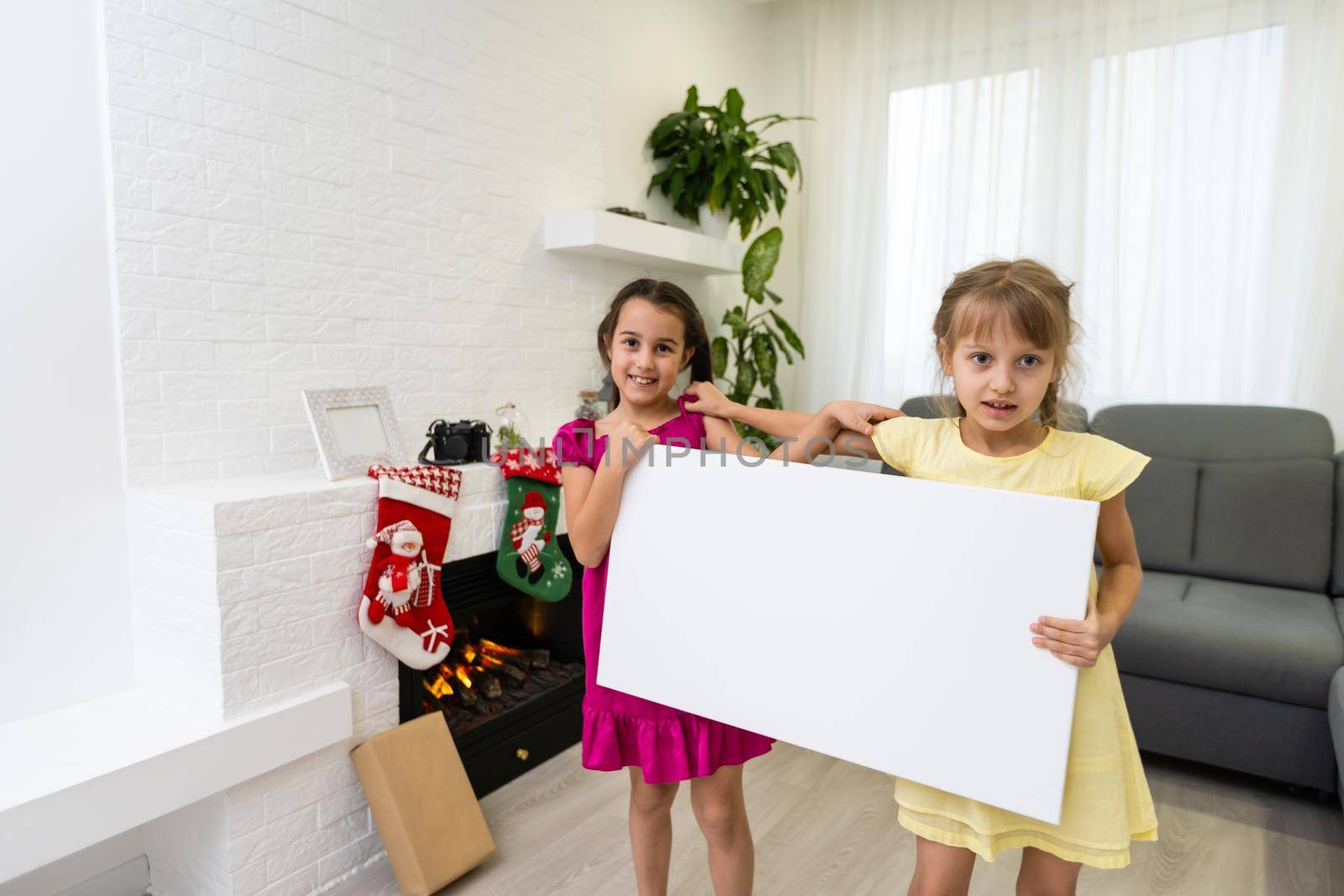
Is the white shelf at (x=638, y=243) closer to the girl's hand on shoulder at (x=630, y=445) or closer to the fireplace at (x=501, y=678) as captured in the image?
the fireplace at (x=501, y=678)

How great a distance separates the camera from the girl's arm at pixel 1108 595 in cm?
92

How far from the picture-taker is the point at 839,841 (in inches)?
78.3

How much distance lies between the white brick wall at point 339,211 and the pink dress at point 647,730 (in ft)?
3.32

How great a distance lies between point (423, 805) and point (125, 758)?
1.95 ft

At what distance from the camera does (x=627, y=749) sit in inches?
53.8

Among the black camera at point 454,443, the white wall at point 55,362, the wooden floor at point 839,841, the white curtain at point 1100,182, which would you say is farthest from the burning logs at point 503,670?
the white curtain at point 1100,182

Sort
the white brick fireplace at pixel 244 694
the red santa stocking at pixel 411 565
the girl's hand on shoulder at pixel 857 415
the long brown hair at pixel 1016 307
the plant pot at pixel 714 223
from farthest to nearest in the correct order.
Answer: the plant pot at pixel 714 223, the red santa stocking at pixel 411 565, the white brick fireplace at pixel 244 694, the girl's hand on shoulder at pixel 857 415, the long brown hair at pixel 1016 307

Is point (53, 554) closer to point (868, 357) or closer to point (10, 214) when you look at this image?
point (10, 214)

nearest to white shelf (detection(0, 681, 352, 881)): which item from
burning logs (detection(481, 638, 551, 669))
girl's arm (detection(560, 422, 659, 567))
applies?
burning logs (detection(481, 638, 551, 669))

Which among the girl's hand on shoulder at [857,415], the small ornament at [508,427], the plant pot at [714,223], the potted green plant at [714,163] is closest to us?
the girl's hand on shoulder at [857,415]

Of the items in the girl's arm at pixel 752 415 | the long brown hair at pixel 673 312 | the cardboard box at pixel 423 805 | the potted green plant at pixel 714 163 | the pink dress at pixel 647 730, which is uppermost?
the potted green plant at pixel 714 163

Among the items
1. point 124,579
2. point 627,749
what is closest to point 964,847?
point 627,749

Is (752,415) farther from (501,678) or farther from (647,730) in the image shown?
(501,678)

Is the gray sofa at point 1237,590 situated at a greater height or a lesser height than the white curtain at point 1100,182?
lesser
